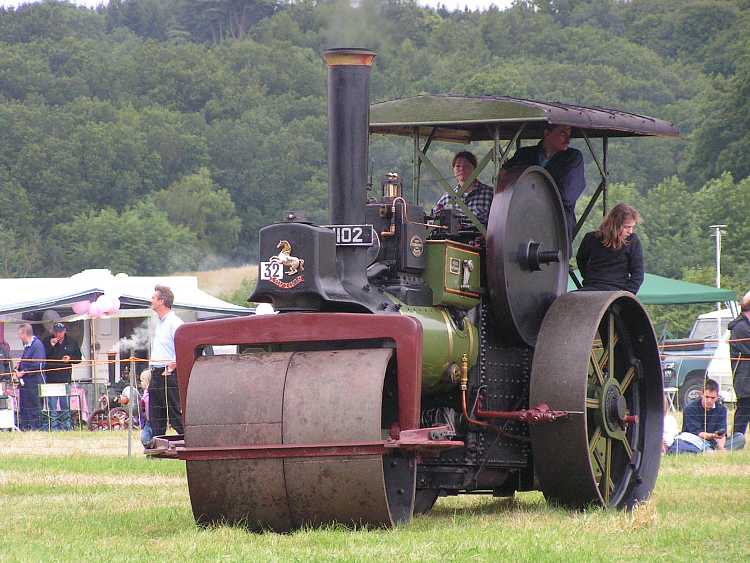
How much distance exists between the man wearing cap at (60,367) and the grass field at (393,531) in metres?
8.77

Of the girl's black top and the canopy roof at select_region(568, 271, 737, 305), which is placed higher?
the girl's black top

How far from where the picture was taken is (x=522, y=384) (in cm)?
868

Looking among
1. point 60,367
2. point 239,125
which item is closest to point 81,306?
point 60,367

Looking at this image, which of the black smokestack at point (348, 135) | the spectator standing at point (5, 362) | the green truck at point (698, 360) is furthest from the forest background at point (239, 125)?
the black smokestack at point (348, 135)

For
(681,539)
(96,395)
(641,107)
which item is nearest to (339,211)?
(681,539)

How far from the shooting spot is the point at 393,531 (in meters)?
7.03

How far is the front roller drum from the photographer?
6.95 m

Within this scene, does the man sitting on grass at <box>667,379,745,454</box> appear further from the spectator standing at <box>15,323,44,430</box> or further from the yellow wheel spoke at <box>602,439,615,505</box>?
the spectator standing at <box>15,323,44,430</box>

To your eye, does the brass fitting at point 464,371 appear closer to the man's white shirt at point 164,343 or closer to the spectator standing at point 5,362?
the man's white shirt at point 164,343

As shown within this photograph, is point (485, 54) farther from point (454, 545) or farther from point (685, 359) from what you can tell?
point (454, 545)

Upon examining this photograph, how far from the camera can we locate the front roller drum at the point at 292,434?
6.95 metres

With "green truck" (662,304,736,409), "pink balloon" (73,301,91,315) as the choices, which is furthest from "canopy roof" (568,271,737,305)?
"pink balloon" (73,301,91,315)

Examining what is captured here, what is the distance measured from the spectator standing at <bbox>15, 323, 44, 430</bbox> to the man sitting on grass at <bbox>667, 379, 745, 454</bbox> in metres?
8.39

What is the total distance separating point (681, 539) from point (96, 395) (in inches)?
583
